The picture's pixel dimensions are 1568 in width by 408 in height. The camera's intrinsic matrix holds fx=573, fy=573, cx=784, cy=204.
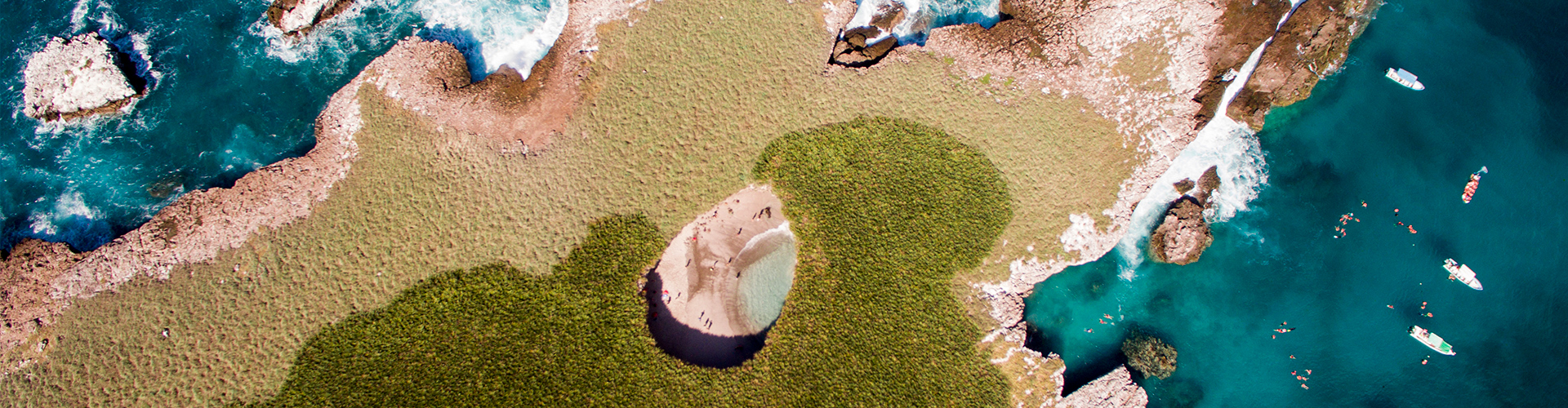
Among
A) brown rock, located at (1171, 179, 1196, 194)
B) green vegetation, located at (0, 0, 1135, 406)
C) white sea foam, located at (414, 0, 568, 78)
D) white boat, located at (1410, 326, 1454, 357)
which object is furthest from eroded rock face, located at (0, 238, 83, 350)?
white boat, located at (1410, 326, 1454, 357)

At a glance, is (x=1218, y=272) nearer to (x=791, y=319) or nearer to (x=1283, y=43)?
(x=1283, y=43)

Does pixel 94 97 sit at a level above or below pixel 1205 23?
below

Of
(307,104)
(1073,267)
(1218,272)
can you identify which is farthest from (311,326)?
(1218,272)

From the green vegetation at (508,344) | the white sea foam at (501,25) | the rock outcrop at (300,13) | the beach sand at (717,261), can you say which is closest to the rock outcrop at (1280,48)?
the beach sand at (717,261)

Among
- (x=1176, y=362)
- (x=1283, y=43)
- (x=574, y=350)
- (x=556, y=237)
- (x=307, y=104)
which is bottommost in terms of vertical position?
(x=1176, y=362)

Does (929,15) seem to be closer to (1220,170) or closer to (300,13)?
(1220,170)

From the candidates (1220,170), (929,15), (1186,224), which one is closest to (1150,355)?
(1186,224)
